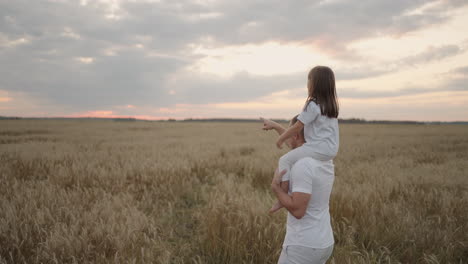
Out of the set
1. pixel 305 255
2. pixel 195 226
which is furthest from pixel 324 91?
pixel 195 226

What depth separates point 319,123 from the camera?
1.52 m

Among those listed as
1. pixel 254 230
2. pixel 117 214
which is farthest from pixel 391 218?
pixel 117 214

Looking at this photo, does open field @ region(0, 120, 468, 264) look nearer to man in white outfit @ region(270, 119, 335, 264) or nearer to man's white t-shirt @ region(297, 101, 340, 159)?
man in white outfit @ region(270, 119, 335, 264)

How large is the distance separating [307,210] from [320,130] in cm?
50

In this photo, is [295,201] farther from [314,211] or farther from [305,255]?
[305,255]

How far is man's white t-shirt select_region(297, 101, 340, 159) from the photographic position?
1477mm

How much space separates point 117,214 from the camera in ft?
10.9

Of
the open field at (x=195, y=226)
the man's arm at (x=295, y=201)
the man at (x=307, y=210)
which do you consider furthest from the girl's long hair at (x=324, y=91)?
the open field at (x=195, y=226)

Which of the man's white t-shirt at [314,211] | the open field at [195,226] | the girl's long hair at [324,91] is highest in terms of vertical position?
the girl's long hair at [324,91]

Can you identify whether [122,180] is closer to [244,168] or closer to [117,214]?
[117,214]

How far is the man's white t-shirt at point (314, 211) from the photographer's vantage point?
1.49 meters

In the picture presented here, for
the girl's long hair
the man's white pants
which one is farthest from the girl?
the man's white pants

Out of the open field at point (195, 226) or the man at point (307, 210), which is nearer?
the man at point (307, 210)

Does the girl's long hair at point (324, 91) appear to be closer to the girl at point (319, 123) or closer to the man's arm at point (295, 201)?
the girl at point (319, 123)
